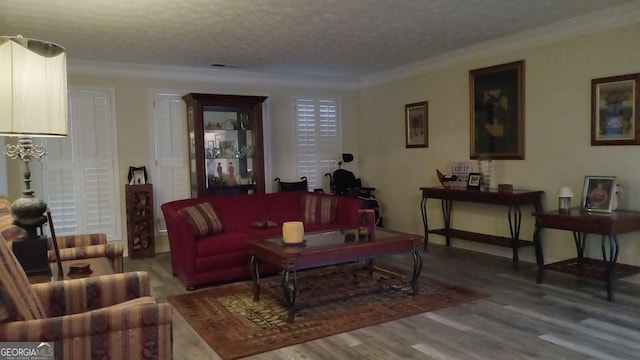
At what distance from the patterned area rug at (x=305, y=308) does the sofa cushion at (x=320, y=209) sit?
2.61 ft

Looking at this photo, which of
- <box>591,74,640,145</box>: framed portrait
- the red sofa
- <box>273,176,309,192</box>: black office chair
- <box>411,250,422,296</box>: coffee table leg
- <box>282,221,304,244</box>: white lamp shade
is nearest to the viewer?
<box>282,221,304,244</box>: white lamp shade

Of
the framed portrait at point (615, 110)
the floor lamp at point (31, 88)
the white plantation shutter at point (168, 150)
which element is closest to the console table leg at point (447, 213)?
the framed portrait at point (615, 110)

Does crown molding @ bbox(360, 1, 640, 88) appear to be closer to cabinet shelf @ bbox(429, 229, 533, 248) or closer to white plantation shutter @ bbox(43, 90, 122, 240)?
cabinet shelf @ bbox(429, 229, 533, 248)

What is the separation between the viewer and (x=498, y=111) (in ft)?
17.1

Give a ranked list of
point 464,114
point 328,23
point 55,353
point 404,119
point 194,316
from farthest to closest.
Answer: point 404,119, point 464,114, point 328,23, point 194,316, point 55,353

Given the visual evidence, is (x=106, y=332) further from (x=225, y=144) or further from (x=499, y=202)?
(x=225, y=144)

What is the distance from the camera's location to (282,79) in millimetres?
6781

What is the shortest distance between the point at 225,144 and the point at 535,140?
147 inches

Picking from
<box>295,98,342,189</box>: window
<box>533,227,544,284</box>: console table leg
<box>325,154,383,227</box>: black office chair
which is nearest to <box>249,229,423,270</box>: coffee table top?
<box>533,227,544,284</box>: console table leg

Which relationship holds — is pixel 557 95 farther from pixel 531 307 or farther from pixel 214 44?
pixel 214 44

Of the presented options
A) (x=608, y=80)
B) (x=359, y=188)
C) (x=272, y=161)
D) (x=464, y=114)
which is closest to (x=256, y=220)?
(x=272, y=161)

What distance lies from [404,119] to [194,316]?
164 inches

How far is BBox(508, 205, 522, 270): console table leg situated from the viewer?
469 centimetres

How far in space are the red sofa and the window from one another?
1.48 metres
